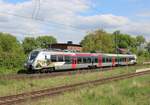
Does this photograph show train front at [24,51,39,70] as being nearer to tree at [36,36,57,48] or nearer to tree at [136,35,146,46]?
tree at [36,36,57,48]

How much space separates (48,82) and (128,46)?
160467 millimetres

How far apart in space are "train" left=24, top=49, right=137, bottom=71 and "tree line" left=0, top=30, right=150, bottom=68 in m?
3.78

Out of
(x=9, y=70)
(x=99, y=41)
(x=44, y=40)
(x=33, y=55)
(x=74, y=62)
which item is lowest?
(x=9, y=70)

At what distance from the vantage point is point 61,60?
140 ft

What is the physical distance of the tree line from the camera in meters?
42.7

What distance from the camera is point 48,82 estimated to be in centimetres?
2911

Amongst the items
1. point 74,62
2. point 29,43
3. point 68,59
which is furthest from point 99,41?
point 68,59

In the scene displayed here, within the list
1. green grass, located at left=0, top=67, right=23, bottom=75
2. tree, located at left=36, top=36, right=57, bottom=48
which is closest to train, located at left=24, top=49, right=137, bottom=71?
green grass, located at left=0, top=67, right=23, bottom=75

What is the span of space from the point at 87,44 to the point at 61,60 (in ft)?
238

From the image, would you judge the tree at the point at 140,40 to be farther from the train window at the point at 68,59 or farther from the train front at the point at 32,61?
the train front at the point at 32,61

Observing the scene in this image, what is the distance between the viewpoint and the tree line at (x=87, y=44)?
42.7 meters

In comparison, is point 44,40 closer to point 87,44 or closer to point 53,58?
point 87,44

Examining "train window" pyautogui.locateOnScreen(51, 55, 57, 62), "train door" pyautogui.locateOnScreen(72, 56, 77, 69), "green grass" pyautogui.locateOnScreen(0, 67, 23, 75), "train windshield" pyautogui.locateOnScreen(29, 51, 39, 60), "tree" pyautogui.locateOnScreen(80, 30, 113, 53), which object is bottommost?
"green grass" pyautogui.locateOnScreen(0, 67, 23, 75)

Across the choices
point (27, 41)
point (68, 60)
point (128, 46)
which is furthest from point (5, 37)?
point (68, 60)
